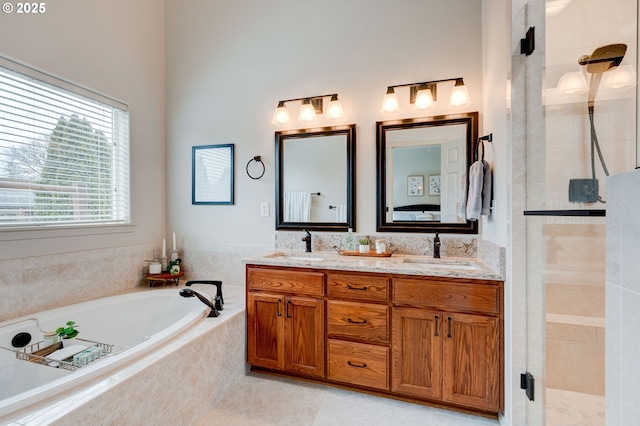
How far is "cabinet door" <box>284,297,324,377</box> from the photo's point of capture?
6.63ft

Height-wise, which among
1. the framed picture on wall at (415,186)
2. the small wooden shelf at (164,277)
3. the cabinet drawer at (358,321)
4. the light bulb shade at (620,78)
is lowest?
the cabinet drawer at (358,321)

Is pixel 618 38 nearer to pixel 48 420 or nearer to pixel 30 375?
pixel 48 420

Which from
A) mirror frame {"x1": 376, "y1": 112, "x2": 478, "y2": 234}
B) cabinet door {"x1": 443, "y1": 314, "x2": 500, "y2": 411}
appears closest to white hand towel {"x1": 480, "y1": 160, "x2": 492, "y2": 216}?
mirror frame {"x1": 376, "y1": 112, "x2": 478, "y2": 234}

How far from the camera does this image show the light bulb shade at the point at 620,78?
4.13 feet

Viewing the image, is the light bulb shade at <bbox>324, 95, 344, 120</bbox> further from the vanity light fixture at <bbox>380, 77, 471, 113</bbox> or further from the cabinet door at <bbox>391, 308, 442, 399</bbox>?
the cabinet door at <bbox>391, 308, 442, 399</bbox>

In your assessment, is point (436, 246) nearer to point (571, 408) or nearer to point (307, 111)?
point (571, 408)

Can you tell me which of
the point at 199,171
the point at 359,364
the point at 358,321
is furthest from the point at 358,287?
the point at 199,171

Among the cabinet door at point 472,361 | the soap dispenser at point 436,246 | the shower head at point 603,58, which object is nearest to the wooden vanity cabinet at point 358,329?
the cabinet door at point 472,361

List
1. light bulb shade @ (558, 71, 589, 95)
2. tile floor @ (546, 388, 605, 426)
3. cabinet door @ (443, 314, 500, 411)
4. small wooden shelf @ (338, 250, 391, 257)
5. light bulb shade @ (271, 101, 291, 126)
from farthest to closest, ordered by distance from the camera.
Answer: light bulb shade @ (271, 101, 291, 126) → small wooden shelf @ (338, 250, 391, 257) → cabinet door @ (443, 314, 500, 411) → light bulb shade @ (558, 71, 589, 95) → tile floor @ (546, 388, 605, 426)

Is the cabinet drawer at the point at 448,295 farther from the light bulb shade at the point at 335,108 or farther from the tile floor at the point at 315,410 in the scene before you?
the light bulb shade at the point at 335,108

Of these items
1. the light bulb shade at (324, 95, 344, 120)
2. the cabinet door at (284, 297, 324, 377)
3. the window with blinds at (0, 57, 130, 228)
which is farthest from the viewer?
the light bulb shade at (324, 95, 344, 120)

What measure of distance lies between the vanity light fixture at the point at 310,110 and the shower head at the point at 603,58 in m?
1.50

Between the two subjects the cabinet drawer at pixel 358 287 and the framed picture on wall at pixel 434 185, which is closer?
the cabinet drawer at pixel 358 287

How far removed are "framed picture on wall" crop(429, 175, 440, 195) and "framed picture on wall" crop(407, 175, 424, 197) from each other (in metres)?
0.06
